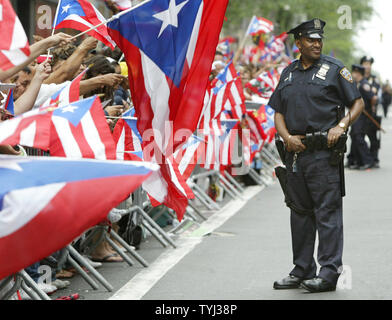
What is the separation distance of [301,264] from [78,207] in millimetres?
3555

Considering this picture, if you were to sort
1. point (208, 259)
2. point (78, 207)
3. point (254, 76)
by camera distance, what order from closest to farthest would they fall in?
point (78, 207) < point (208, 259) < point (254, 76)

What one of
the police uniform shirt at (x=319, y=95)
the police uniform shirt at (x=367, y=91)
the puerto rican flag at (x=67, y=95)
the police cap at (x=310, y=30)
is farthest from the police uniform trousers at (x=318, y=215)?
the police uniform shirt at (x=367, y=91)

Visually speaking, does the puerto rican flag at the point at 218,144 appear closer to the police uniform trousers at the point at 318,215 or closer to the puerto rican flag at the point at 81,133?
the police uniform trousers at the point at 318,215

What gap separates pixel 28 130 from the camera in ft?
17.3

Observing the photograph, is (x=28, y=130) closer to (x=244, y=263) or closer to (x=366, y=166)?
(x=244, y=263)

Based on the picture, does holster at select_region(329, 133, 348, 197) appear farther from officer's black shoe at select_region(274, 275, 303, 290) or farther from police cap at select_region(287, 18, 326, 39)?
officer's black shoe at select_region(274, 275, 303, 290)

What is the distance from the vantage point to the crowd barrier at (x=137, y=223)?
725 centimetres

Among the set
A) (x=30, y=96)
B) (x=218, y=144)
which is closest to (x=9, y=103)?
(x=30, y=96)

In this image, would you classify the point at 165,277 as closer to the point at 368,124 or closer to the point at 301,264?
the point at 301,264

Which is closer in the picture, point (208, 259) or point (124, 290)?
point (124, 290)

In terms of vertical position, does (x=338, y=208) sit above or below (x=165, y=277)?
above

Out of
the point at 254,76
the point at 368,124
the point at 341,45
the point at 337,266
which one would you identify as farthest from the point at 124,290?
the point at 341,45

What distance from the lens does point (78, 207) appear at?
191 inches

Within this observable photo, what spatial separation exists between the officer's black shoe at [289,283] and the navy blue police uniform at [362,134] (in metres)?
12.1
